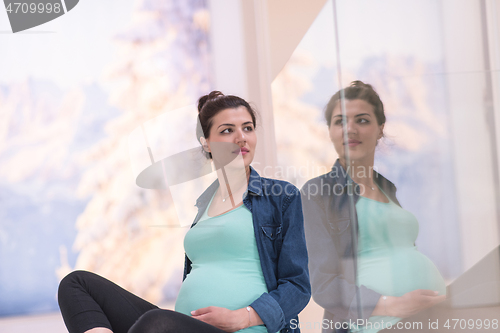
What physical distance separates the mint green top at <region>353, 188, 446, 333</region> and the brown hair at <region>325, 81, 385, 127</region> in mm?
311

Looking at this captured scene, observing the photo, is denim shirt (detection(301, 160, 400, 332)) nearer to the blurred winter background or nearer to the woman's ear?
the woman's ear

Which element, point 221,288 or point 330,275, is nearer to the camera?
point 221,288

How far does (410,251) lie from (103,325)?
101 centimetres

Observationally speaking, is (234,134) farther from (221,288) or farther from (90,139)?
(90,139)

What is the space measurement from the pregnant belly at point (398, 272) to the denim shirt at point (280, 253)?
1.06 feet

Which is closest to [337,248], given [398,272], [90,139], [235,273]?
[398,272]

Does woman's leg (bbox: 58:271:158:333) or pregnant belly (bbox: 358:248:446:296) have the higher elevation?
woman's leg (bbox: 58:271:158:333)

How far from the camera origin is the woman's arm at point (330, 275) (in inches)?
56.9

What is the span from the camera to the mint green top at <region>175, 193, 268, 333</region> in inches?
46.8

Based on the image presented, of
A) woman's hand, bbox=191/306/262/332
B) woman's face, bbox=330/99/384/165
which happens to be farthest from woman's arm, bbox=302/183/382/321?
woman's hand, bbox=191/306/262/332

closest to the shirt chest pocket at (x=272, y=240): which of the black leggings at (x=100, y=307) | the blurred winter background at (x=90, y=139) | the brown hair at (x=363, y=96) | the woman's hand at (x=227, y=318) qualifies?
the woman's hand at (x=227, y=318)

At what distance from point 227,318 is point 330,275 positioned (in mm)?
503

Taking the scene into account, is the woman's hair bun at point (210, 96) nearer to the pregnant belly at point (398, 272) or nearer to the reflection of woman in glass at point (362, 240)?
the reflection of woman in glass at point (362, 240)

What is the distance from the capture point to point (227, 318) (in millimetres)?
1109
